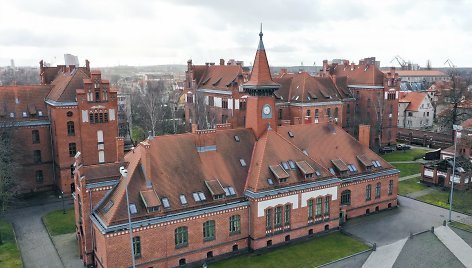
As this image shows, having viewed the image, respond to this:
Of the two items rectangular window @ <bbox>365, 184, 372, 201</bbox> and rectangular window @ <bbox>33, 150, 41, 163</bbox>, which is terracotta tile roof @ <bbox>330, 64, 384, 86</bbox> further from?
rectangular window @ <bbox>33, 150, 41, 163</bbox>

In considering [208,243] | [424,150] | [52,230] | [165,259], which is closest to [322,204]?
[208,243]

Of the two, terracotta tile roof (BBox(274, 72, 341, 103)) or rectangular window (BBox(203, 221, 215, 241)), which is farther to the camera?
terracotta tile roof (BBox(274, 72, 341, 103))

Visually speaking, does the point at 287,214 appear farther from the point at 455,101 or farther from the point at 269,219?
the point at 455,101

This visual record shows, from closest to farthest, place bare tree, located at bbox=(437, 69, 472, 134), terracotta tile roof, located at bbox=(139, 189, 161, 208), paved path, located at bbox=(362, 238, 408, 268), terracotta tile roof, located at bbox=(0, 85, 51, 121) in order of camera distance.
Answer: terracotta tile roof, located at bbox=(139, 189, 161, 208) < paved path, located at bbox=(362, 238, 408, 268) < terracotta tile roof, located at bbox=(0, 85, 51, 121) < bare tree, located at bbox=(437, 69, 472, 134)

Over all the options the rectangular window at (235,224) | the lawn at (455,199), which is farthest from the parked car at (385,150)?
the rectangular window at (235,224)

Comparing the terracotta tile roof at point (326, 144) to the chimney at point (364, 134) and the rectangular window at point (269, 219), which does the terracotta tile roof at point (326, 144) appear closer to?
the chimney at point (364, 134)

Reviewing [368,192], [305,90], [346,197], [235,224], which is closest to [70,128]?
[235,224]

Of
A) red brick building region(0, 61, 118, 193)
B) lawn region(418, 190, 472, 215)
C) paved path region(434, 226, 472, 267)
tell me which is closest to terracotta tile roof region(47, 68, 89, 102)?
red brick building region(0, 61, 118, 193)
